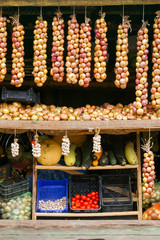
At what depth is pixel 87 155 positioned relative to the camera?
462 centimetres

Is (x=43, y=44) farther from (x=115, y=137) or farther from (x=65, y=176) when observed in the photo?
(x=65, y=176)

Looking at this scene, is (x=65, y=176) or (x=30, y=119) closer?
(x=30, y=119)

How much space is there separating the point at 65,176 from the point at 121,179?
1109 millimetres

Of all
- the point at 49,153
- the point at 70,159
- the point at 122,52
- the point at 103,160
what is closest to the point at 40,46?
the point at 122,52

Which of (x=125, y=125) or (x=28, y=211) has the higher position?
(x=125, y=125)

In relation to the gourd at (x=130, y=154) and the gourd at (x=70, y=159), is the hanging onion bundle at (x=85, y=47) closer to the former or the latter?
the gourd at (x=70, y=159)

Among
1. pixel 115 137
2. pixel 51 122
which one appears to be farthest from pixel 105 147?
pixel 51 122

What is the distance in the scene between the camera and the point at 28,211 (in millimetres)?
4664

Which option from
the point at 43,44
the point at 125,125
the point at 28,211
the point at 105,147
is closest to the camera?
the point at 43,44

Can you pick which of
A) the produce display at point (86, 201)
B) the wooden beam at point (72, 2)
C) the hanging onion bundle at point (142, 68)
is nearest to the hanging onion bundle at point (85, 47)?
the wooden beam at point (72, 2)

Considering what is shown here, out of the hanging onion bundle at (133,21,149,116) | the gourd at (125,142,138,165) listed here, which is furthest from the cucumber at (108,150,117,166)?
the hanging onion bundle at (133,21,149,116)

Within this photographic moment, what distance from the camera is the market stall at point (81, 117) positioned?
3.73 m

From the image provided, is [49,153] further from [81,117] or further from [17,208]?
[17,208]

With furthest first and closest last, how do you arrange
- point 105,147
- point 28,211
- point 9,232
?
point 105,147
point 28,211
point 9,232
